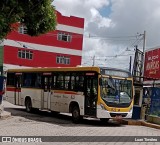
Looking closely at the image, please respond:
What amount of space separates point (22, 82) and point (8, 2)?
1176 centimetres

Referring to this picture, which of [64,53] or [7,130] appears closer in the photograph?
[7,130]

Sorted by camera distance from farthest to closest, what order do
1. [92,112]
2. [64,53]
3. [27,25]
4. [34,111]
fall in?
[64,53], [34,111], [92,112], [27,25]

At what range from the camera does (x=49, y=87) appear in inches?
923

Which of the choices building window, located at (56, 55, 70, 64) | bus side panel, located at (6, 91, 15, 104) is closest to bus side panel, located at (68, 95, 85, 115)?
bus side panel, located at (6, 91, 15, 104)

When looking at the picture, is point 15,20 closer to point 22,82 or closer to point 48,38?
point 22,82

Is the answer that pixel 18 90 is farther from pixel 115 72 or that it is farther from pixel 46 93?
pixel 115 72

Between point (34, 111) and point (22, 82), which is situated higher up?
point (22, 82)

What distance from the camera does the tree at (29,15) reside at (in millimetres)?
15422

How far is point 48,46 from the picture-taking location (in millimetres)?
56312

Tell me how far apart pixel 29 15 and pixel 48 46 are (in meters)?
39.6

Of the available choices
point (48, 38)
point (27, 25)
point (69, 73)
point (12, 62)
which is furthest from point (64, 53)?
point (27, 25)

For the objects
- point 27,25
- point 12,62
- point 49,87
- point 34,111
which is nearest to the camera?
point 27,25

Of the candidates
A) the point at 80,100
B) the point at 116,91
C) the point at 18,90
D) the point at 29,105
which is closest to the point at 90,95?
the point at 80,100

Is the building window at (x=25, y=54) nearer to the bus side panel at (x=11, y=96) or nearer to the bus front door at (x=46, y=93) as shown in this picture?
A: the bus side panel at (x=11, y=96)
